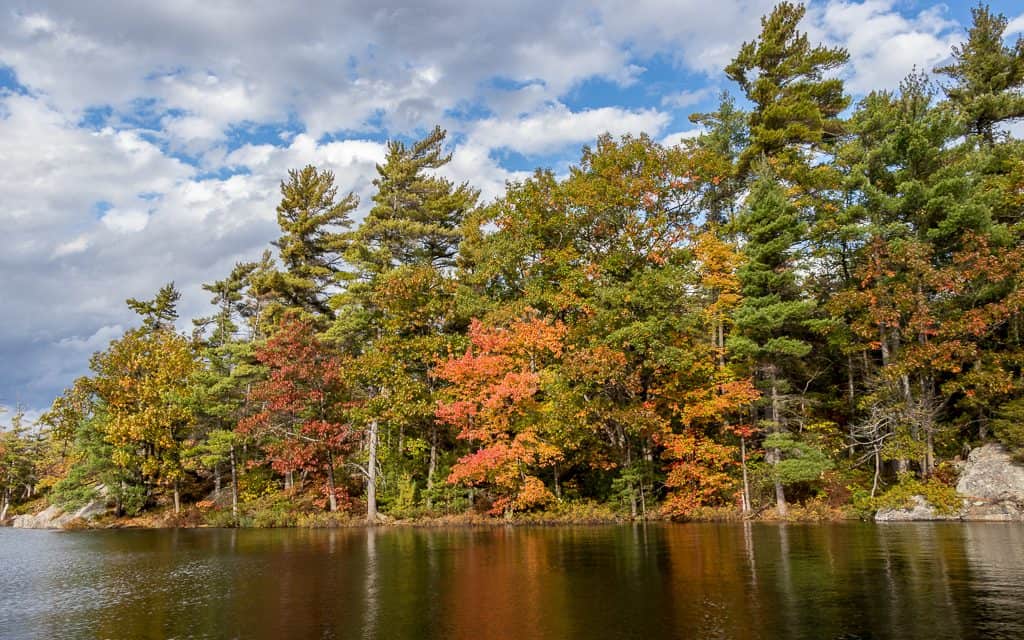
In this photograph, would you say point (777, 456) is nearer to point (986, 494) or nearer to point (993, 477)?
point (986, 494)

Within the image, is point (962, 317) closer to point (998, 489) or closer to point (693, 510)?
point (998, 489)

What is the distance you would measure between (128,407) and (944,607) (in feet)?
155

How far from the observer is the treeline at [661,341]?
29703 millimetres

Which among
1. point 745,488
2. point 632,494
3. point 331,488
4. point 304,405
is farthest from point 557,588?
point 304,405

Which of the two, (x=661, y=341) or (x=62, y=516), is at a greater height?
(x=661, y=341)

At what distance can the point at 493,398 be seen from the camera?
106 ft

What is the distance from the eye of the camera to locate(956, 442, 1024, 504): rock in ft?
85.3

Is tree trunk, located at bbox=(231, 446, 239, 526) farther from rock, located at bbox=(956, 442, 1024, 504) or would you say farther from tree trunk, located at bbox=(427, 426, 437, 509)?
rock, located at bbox=(956, 442, 1024, 504)

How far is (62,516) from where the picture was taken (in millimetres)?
47031

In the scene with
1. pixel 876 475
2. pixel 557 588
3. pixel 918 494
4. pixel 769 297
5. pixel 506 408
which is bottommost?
pixel 557 588

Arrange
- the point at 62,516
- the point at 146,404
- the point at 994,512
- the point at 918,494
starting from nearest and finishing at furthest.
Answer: the point at 994,512 < the point at 918,494 < the point at 146,404 < the point at 62,516

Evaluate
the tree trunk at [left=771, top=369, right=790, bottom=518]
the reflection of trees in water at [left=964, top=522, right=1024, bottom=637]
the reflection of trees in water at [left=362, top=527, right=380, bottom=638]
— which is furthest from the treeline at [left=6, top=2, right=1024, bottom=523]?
the reflection of trees in water at [left=362, top=527, right=380, bottom=638]

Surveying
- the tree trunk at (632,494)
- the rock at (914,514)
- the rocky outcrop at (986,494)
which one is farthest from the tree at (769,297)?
the tree trunk at (632,494)

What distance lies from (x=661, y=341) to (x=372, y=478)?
18.6 meters
